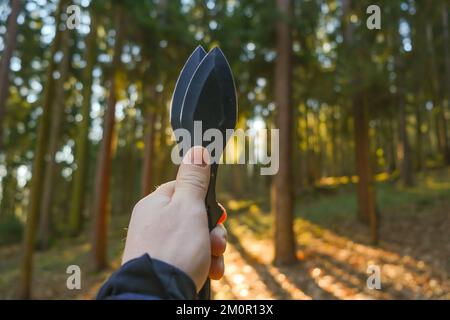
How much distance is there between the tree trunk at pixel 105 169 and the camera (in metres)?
11.2

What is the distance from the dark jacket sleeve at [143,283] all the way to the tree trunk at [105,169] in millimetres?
10785

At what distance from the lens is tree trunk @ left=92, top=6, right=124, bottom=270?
11195mm

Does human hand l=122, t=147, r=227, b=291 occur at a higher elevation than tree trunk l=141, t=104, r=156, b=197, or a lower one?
lower

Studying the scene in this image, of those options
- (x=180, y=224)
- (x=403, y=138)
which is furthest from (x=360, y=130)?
(x=180, y=224)

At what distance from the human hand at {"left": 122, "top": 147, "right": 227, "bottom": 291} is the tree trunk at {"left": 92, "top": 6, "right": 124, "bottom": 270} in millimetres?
10583

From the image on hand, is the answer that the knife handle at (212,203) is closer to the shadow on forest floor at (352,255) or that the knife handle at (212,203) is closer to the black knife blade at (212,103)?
the black knife blade at (212,103)

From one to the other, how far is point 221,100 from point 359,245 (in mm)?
11210

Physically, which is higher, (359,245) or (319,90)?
(319,90)

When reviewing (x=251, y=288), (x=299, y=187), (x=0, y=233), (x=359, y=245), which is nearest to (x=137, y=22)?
(x=251, y=288)

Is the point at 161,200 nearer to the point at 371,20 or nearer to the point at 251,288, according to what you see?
the point at 251,288

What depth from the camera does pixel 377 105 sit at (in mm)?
14273

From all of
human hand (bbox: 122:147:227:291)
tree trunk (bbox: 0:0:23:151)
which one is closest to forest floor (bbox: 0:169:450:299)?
tree trunk (bbox: 0:0:23:151)

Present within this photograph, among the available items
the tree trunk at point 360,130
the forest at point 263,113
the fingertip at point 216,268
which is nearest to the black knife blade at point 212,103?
the fingertip at point 216,268

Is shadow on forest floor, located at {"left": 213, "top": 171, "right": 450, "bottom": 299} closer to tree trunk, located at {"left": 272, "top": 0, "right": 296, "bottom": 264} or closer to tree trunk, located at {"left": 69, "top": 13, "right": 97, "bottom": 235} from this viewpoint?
tree trunk, located at {"left": 272, "top": 0, "right": 296, "bottom": 264}
